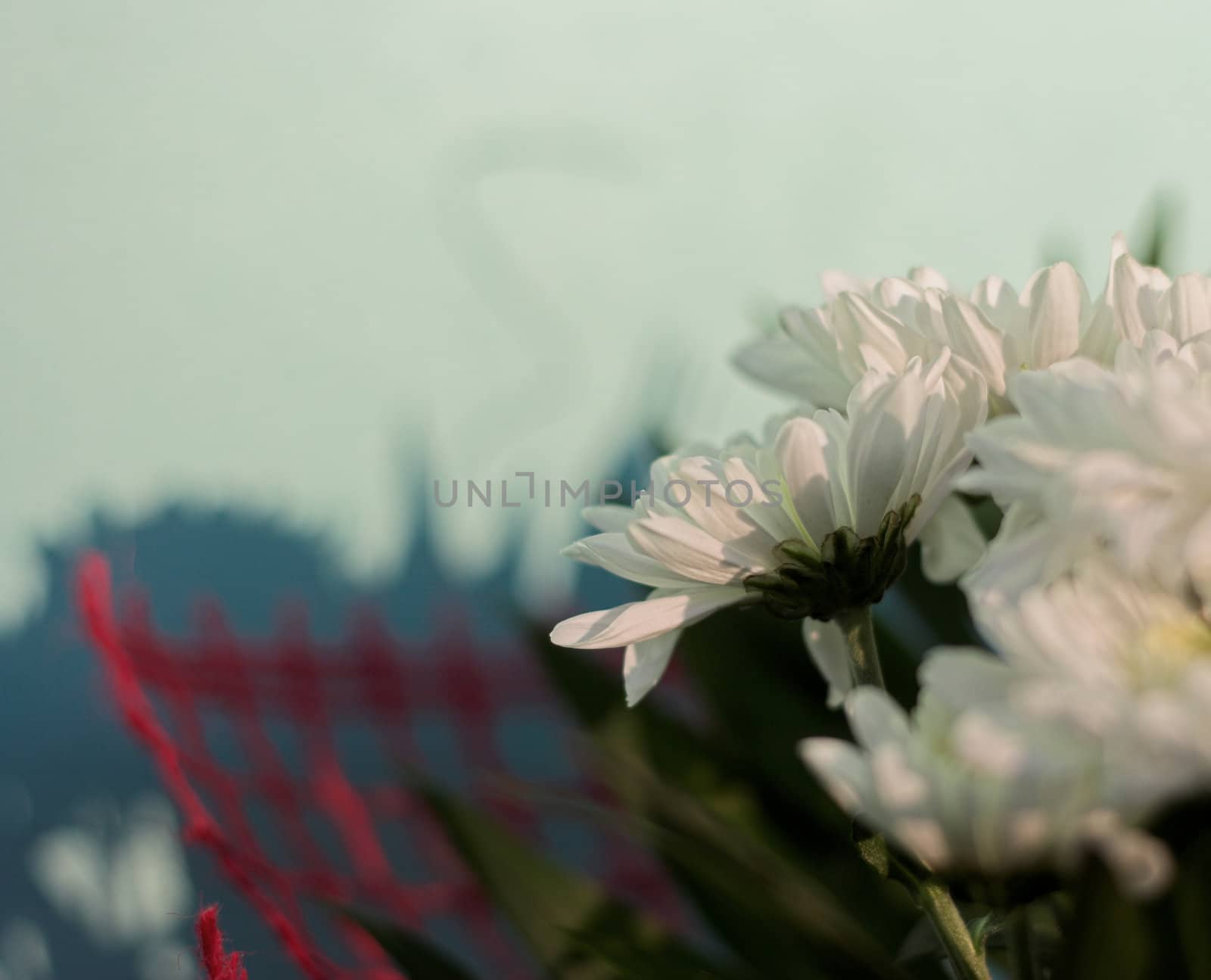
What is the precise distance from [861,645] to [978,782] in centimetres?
6

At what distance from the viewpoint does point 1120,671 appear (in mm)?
102

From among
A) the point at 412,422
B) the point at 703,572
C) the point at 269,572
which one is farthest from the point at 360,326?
the point at 703,572

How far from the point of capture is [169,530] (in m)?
0.75

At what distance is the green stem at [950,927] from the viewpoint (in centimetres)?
14

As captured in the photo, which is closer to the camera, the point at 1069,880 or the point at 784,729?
the point at 1069,880

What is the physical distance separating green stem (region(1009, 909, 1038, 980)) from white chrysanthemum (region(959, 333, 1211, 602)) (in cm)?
4

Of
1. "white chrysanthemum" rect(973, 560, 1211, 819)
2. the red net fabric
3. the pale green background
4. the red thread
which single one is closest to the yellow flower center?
"white chrysanthemum" rect(973, 560, 1211, 819)

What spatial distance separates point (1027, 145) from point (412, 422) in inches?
16.7

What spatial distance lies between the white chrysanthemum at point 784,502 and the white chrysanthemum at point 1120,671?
0.04 meters

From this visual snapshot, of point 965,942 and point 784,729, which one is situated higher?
point 965,942

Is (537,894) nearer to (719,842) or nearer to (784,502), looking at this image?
(719,842)

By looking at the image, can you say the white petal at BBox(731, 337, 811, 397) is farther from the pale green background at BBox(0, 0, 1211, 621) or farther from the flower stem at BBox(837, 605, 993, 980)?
the pale green background at BBox(0, 0, 1211, 621)

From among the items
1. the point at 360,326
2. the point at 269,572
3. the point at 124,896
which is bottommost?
the point at 124,896

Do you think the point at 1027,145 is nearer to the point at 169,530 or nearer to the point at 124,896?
the point at 169,530
